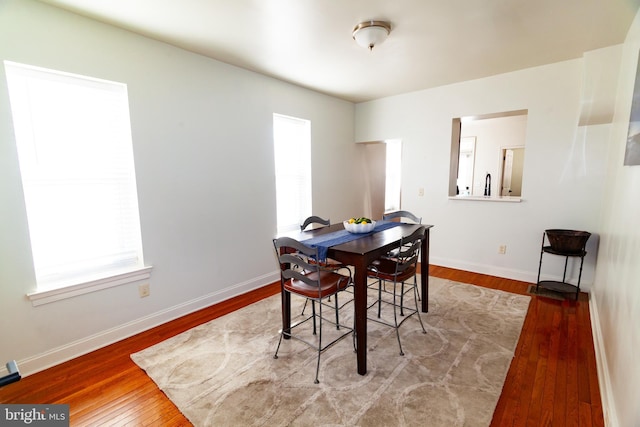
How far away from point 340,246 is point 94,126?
2.16m

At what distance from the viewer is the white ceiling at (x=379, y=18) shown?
202cm

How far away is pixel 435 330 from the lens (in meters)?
2.52

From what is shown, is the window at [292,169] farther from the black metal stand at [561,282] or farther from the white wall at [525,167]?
the black metal stand at [561,282]

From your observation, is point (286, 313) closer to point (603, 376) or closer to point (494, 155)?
point (603, 376)

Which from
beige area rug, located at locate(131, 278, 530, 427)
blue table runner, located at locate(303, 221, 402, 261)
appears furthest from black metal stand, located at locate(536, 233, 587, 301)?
blue table runner, located at locate(303, 221, 402, 261)

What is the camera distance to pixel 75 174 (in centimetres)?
222

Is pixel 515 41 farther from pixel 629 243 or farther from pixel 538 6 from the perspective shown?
pixel 629 243

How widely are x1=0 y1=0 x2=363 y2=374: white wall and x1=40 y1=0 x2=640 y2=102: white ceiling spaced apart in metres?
0.21

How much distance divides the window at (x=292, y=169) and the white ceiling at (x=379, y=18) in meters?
0.73

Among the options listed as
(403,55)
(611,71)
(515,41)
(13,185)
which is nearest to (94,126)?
(13,185)

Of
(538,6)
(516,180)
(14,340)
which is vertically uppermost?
(538,6)

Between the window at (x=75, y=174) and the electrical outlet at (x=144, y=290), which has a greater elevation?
the window at (x=75, y=174)

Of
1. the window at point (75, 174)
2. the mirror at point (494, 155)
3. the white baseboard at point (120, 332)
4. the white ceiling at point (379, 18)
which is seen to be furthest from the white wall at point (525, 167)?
the window at point (75, 174)

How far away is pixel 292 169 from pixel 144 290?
2.26 metres
